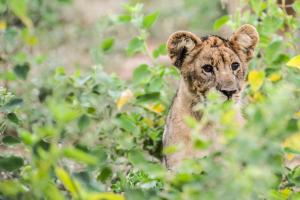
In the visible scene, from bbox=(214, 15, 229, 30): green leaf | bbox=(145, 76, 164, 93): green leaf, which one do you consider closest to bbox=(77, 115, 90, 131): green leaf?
bbox=(145, 76, 164, 93): green leaf

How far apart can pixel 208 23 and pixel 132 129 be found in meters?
6.83

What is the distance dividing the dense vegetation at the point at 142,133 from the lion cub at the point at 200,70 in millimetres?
313

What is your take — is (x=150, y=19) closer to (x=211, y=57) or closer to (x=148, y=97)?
(x=148, y=97)

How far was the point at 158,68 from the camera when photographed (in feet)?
23.4

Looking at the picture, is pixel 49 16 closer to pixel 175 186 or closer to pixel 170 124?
pixel 170 124

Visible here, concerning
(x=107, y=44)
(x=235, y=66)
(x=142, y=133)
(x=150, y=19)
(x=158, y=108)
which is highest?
(x=150, y=19)

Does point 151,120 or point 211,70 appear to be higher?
point 211,70

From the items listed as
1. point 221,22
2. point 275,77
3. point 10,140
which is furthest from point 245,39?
point 10,140

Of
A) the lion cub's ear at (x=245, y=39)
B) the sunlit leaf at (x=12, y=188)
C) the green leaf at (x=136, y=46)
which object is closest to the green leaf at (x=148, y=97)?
the green leaf at (x=136, y=46)

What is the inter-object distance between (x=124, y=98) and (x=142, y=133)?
1.16ft

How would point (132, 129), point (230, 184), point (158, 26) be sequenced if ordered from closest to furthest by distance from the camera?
point (230, 184) < point (132, 129) < point (158, 26)

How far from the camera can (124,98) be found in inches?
264

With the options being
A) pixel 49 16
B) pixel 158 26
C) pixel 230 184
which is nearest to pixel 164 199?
pixel 230 184

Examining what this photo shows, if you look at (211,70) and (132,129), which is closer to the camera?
(132,129)
